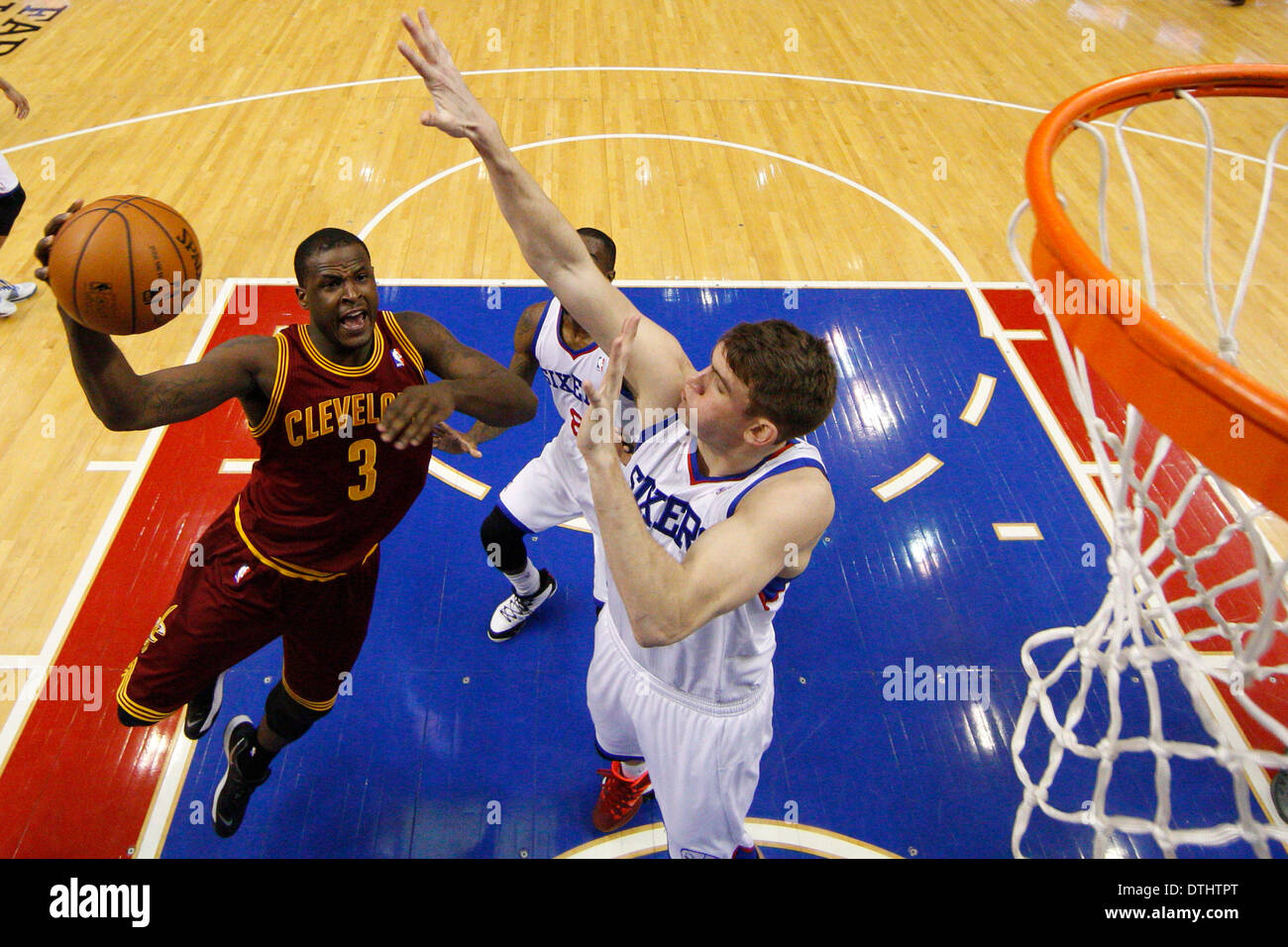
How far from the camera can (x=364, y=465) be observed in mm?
3088

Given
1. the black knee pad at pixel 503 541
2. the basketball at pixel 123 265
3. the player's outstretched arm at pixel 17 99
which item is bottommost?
the black knee pad at pixel 503 541

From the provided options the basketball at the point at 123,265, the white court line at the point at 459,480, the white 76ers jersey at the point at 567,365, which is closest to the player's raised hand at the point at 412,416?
the basketball at the point at 123,265

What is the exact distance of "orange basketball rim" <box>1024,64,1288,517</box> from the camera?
5.66ft

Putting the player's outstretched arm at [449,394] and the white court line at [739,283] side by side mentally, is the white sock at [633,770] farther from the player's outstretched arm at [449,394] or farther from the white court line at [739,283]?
the white court line at [739,283]

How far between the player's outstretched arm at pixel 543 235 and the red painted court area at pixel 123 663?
2786 mm

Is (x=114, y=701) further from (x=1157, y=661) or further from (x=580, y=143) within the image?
(x=580, y=143)

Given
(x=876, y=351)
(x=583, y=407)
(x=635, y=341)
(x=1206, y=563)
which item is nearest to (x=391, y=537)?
(x=583, y=407)

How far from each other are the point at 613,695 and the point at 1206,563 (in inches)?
134

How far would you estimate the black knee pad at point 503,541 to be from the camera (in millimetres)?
4039

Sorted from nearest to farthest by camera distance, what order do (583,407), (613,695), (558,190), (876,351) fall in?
1. (613,695)
2. (583,407)
3. (876,351)
4. (558,190)

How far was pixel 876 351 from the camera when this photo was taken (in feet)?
19.9

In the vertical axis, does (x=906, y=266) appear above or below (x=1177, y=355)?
below

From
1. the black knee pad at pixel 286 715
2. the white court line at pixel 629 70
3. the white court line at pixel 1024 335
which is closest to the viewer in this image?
the black knee pad at pixel 286 715

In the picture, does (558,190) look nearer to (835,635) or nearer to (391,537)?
(391,537)
